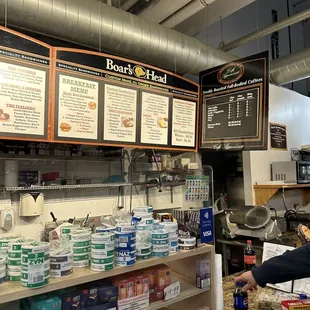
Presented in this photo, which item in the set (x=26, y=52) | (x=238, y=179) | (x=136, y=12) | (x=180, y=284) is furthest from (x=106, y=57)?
(x=238, y=179)

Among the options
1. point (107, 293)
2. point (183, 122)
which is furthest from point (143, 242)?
point (183, 122)

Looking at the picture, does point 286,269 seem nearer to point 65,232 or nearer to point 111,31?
point 65,232

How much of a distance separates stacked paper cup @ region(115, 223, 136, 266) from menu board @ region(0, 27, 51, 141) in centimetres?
86

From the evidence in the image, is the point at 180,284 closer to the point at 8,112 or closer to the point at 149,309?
the point at 149,309

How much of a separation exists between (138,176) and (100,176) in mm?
422

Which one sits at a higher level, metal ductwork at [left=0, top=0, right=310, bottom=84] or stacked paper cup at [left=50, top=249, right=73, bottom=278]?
metal ductwork at [left=0, top=0, right=310, bottom=84]

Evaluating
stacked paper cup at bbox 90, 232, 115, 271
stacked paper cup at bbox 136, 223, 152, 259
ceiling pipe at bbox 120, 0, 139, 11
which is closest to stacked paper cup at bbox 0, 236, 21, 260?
stacked paper cup at bbox 90, 232, 115, 271

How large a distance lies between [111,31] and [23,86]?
96 centimetres

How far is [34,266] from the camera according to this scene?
125cm

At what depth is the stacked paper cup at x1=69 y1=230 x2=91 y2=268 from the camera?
147cm

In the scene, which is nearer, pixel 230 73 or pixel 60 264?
pixel 60 264

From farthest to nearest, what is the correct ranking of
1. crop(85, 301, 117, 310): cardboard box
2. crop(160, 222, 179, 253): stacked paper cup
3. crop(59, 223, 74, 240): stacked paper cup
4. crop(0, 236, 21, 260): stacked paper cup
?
1. crop(160, 222, 179, 253): stacked paper cup
2. crop(59, 223, 74, 240): stacked paper cup
3. crop(85, 301, 117, 310): cardboard box
4. crop(0, 236, 21, 260): stacked paper cup

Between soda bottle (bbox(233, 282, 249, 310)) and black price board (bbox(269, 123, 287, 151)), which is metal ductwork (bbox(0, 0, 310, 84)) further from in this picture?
soda bottle (bbox(233, 282, 249, 310))

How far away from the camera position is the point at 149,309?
1.61 meters
